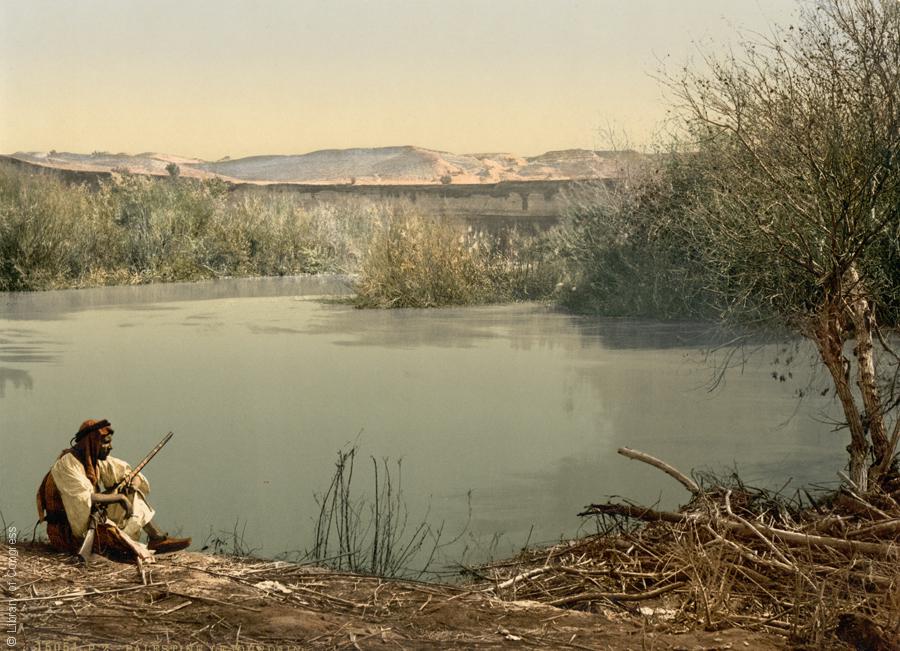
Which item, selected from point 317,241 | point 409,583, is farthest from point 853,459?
point 317,241

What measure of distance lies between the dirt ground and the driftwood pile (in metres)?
0.20

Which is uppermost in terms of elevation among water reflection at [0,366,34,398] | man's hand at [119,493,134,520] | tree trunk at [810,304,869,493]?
tree trunk at [810,304,869,493]

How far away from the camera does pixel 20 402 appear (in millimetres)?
12258

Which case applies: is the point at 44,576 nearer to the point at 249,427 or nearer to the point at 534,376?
the point at 249,427

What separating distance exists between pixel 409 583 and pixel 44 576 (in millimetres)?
1784

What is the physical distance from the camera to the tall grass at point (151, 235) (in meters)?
25.1

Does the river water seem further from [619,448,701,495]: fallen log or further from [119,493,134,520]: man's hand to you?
[119,493,134,520]: man's hand

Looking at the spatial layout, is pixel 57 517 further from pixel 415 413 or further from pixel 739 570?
pixel 415 413

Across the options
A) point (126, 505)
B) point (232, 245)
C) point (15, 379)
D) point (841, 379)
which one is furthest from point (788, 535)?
point (232, 245)

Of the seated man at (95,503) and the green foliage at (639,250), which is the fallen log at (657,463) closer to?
the seated man at (95,503)

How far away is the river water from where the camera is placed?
8656 mm


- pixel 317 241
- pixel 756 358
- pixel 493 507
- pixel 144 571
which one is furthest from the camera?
pixel 317 241

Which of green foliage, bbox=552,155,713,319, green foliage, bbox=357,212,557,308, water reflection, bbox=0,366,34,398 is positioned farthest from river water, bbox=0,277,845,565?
green foliage, bbox=357,212,557,308

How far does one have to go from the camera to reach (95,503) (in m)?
6.25
